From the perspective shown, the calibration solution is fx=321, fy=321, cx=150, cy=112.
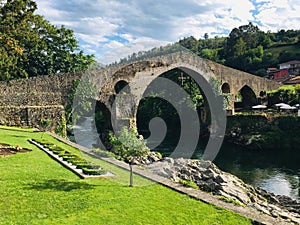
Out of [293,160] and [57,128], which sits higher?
[57,128]

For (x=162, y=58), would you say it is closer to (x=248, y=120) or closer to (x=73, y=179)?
(x=248, y=120)

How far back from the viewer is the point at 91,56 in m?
40.7

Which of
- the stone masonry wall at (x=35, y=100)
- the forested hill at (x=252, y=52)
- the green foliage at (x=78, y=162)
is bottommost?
the green foliage at (x=78, y=162)

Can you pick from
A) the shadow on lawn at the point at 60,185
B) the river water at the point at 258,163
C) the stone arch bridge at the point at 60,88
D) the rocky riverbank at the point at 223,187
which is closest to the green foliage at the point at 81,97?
the stone arch bridge at the point at 60,88

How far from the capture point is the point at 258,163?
26.0m

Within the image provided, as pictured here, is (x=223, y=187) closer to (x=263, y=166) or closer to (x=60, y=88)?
(x=263, y=166)

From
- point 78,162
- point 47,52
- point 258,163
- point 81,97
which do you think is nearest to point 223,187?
point 78,162

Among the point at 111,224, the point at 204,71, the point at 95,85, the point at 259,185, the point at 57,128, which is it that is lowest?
the point at 259,185

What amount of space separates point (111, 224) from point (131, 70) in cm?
2250

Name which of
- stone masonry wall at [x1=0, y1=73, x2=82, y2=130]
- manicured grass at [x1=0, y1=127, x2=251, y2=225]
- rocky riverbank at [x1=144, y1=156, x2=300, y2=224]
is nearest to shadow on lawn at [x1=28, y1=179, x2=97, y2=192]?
manicured grass at [x1=0, y1=127, x2=251, y2=225]

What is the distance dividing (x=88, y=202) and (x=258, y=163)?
20468 mm

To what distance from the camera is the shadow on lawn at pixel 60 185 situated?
9.31 m

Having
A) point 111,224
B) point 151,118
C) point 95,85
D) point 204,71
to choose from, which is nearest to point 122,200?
point 111,224

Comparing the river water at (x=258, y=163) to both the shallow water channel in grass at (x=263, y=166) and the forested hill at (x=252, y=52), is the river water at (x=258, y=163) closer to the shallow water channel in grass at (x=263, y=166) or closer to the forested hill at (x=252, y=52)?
the shallow water channel in grass at (x=263, y=166)
